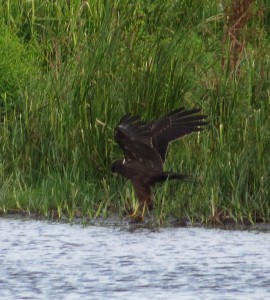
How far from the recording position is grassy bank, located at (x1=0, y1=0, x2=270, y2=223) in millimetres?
10516

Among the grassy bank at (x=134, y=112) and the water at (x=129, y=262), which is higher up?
the grassy bank at (x=134, y=112)

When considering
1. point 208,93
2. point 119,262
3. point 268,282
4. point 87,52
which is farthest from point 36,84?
point 268,282

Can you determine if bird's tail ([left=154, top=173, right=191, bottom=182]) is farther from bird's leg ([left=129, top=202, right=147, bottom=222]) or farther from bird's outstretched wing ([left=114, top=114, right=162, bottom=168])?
bird's leg ([left=129, top=202, right=147, bottom=222])

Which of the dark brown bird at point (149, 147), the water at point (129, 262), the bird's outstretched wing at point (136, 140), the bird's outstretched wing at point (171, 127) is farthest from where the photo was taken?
the bird's outstretched wing at point (171, 127)

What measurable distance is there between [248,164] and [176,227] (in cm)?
72

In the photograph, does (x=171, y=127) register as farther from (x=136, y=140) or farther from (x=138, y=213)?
(x=138, y=213)

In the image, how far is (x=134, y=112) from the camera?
38.3 feet

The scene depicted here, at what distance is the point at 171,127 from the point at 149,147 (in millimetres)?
238

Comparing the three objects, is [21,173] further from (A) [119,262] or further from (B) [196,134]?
(A) [119,262]

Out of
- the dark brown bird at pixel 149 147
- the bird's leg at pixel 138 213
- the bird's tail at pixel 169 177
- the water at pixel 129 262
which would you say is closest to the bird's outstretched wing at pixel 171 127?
the dark brown bird at pixel 149 147

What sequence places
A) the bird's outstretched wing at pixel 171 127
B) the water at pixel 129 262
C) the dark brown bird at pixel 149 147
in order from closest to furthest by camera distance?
the water at pixel 129 262
the dark brown bird at pixel 149 147
the bird's outstretched wing at pixel 171 127

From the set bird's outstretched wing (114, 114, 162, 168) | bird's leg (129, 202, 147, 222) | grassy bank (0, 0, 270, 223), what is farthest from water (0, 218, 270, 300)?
bird's outstretched wing (114, 114, 162, 168)

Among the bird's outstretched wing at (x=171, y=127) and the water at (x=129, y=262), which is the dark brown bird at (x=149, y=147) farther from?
the water at (x=129, y=262)

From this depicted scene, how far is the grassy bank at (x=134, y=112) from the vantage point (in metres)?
10.5
